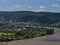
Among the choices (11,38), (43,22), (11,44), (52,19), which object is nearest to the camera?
(11,44)

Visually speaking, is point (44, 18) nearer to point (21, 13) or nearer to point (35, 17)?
point (35, 17)

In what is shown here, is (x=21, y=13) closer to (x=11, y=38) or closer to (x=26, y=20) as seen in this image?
(x=26, y=20)

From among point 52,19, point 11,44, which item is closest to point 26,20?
point 52,19

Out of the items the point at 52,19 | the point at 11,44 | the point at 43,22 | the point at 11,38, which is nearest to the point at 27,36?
the point at 11,38

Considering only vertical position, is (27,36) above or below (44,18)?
above

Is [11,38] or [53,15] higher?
[11,38]

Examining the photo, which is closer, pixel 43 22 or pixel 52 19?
pixel 43 22

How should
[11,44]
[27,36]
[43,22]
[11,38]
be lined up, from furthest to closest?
1. [43,22]
2. [27,36]
3. [11,38]
4. [11,44]

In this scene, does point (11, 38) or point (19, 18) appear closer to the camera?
point (11, 38)

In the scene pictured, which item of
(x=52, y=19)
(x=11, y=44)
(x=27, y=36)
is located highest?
(x=11, y=44)

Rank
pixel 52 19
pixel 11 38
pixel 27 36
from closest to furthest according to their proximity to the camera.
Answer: pixel 11 38 → pixel 27 36 → pixel 52 19
